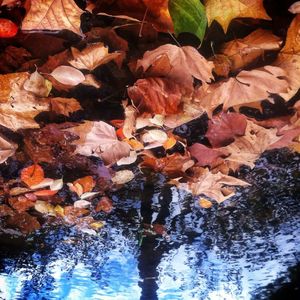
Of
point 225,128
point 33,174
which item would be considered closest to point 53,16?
point 225,128

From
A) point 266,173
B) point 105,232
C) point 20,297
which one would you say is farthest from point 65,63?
point 20,297

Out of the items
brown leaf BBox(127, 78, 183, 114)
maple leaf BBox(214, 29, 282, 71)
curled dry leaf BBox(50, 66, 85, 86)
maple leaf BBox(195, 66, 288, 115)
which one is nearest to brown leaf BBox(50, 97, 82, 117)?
curled dry leaf BBox(50, 66, 85, 86)

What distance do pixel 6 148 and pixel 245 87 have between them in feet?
3.64

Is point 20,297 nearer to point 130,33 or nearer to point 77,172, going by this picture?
point 77,172

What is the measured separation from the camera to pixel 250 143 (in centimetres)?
131

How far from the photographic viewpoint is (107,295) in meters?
5.88

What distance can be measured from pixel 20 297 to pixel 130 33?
5.80 m

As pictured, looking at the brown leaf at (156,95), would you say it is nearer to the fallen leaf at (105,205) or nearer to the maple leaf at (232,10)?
the maple leaf at (232,10)

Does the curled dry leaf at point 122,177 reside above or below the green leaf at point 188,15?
above

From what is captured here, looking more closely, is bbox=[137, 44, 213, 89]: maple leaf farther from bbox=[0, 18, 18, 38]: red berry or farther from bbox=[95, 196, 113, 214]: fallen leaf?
bbox=[95, 196, 113, 214]: fallen leaf

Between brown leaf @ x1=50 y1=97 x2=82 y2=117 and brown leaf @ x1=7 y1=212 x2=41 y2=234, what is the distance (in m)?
1.35

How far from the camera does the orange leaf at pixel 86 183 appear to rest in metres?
1.85

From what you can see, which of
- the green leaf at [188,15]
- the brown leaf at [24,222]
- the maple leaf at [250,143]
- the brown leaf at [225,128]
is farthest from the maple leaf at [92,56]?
the brown leaf at [24,222]

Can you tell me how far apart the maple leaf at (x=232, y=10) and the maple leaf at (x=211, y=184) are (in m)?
0.91
